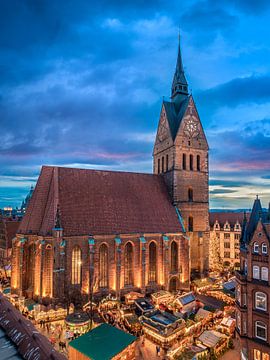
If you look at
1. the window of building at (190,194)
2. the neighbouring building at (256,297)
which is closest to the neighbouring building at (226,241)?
the window of building at (190,194)

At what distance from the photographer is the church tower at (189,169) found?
157 feet

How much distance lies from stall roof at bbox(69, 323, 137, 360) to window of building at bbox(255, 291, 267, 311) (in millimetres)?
12143

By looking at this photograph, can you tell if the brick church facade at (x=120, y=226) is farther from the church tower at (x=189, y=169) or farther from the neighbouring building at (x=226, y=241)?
the neighbouring building at (x=226, y=241)

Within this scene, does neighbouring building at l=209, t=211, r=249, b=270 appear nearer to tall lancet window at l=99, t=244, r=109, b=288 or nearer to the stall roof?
tall lancet window at l=99, t=244, r=109, b=288

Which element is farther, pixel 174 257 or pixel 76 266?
pixel 174 257

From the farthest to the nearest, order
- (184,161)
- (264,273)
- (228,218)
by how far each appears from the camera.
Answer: (228,218) → (184,161) → (264,273)

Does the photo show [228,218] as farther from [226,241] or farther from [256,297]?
[256,297]

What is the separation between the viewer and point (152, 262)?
140ft

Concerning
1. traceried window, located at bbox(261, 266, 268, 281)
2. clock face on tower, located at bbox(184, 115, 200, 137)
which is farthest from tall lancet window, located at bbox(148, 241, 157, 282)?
clock face on tower, located at bbox(184, 115, 200, 137)

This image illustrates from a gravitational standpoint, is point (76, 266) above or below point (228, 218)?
below

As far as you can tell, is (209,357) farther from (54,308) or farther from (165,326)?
(54,308)

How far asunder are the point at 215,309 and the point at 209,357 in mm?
9553

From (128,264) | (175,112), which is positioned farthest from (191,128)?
(128,264)

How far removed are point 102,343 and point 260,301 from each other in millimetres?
15099
